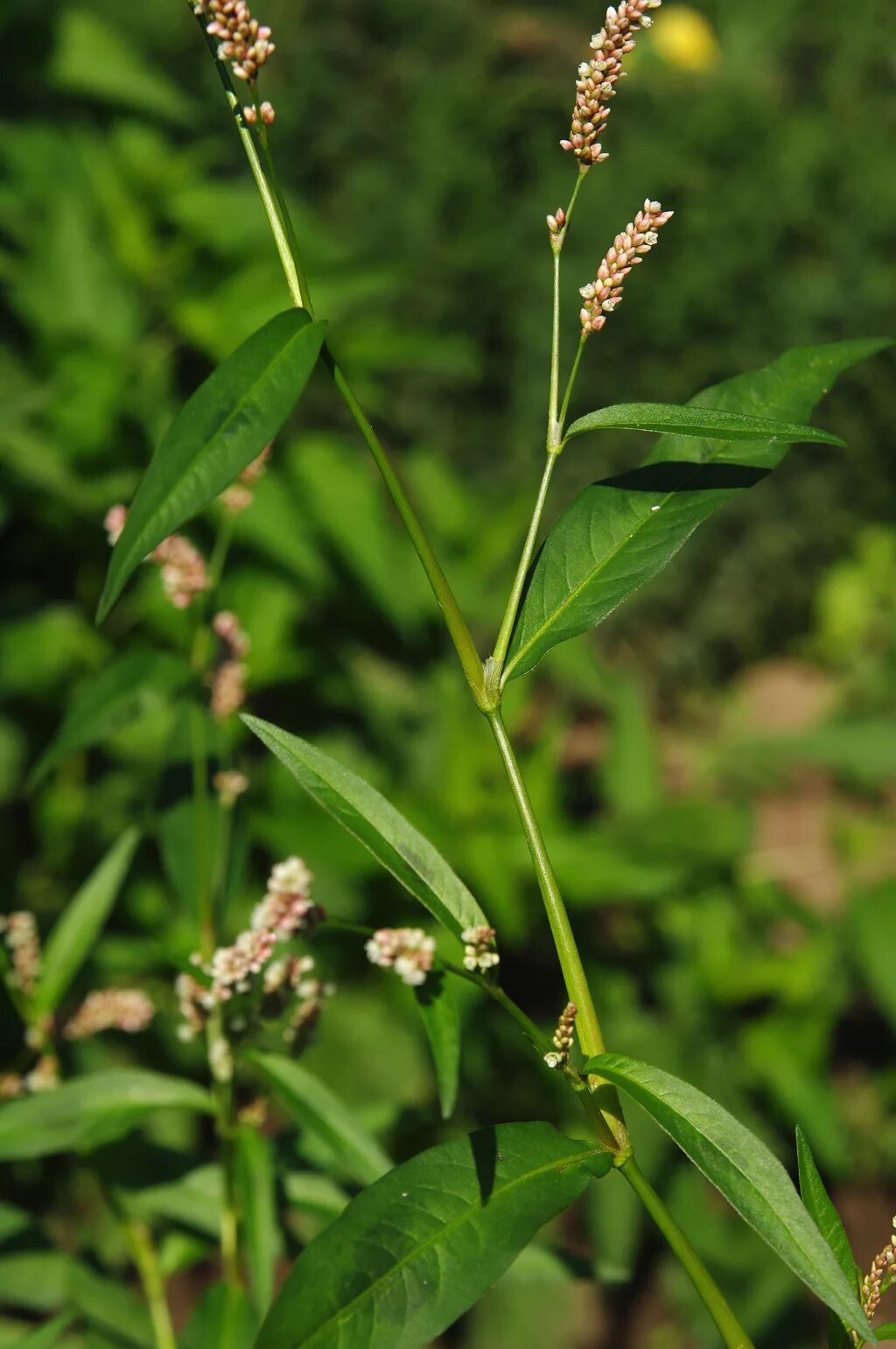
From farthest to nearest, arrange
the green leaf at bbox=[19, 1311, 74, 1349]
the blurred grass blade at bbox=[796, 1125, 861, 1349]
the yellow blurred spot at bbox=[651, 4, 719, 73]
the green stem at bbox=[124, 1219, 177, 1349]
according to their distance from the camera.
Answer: the yellow blurred spot at bbox=[651, 4, 719, 73] < the green stem at bbox=[124, 1219, 177, 1349] < the green leaf at bbox=[19, 1311, 74, 1349] < the blurred grass blade at bbox=[796, 1125, 861, 1349]

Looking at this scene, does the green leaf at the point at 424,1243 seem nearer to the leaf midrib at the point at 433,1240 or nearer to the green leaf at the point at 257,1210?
the leaf midrib at the point at 433,1240

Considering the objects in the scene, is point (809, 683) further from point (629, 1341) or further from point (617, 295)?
point (617, 295)

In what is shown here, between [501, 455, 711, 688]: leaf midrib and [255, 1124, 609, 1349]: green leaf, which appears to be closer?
[255, 1124, 609, 1349]: green leaf

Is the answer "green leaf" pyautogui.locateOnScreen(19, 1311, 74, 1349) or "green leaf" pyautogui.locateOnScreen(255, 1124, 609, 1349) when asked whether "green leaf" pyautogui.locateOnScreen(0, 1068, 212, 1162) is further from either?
"green leaf" pyautogui.locateOnScreen(255, 1124, 609, 1349)

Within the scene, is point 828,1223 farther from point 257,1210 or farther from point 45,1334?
point 45,1334

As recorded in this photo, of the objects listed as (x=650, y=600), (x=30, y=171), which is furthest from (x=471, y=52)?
(x=30, y=171)

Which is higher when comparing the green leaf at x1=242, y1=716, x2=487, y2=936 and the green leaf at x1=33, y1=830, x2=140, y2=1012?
the green leaf at x1=242, y1=716, x2=487, y2=936

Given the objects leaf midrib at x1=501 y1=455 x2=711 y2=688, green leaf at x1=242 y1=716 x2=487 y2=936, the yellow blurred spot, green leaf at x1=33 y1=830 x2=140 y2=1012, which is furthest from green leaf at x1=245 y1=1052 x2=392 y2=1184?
the yellow blurred spot
